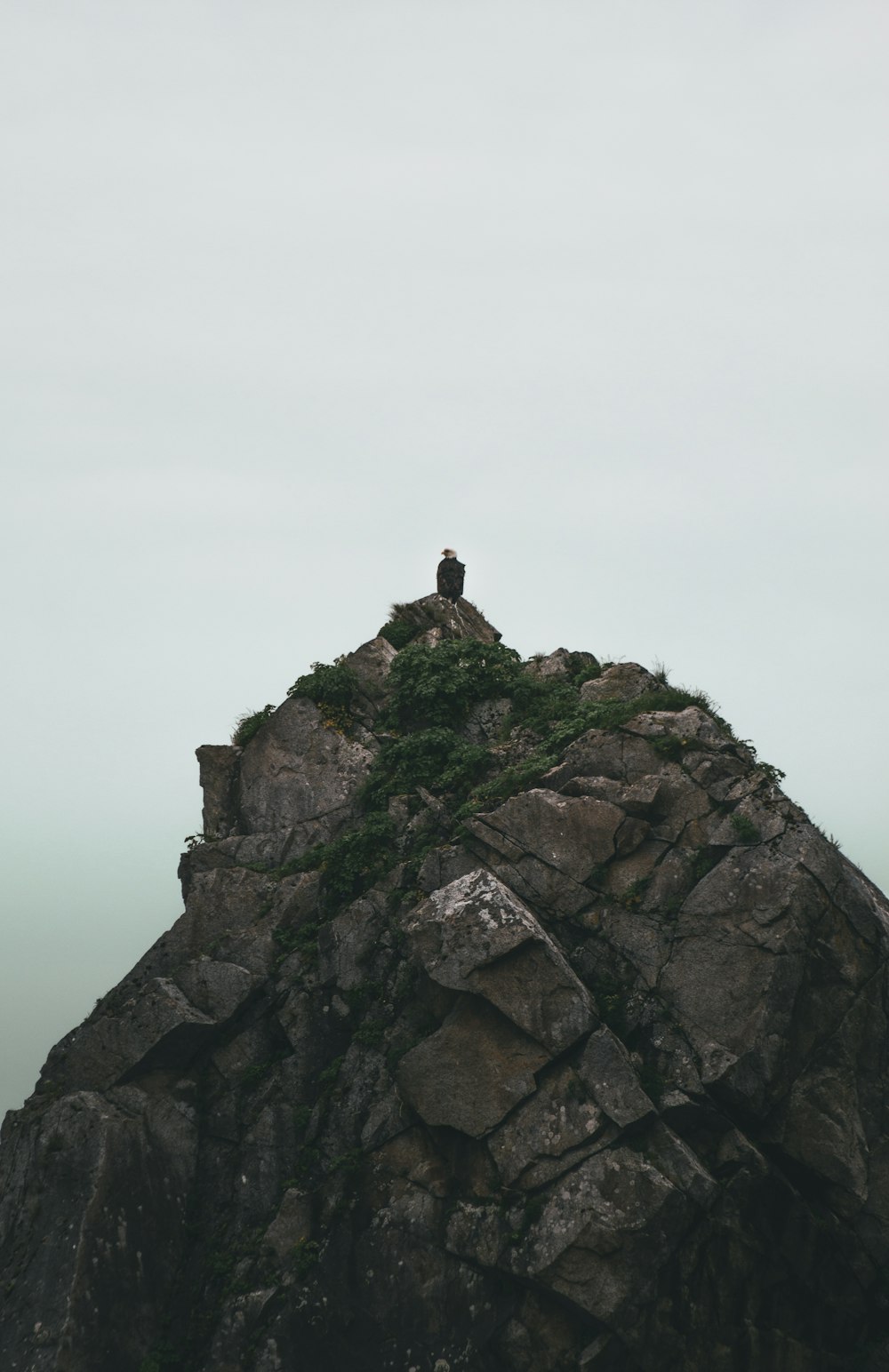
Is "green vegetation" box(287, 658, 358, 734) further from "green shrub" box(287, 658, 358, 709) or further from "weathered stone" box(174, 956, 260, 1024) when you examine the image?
"weathered stone" box(174, 956, 260, 1024)

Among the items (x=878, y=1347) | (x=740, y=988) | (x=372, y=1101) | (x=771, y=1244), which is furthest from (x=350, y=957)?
(x=878, y=1347)

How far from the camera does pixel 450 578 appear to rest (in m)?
34.5

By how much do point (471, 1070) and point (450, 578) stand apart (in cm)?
1848

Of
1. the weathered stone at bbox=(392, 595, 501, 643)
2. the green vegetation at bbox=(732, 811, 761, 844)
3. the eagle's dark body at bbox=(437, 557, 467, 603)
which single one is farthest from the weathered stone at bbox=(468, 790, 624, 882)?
the eagle's dark body at bbox=(437, 557, 467, 603)

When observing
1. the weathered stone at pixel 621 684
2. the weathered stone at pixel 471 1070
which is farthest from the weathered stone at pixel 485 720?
the weathered stone at pixel 471 1070

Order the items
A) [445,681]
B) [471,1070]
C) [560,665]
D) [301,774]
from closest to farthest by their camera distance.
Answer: [471,1070]
[301,774]
[445,681]
[560,665]

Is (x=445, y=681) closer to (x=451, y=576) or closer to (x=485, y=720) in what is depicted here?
(x=485, y=720)

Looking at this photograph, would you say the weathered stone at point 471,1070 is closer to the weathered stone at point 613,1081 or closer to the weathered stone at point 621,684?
the weathered stone at point 613,1081

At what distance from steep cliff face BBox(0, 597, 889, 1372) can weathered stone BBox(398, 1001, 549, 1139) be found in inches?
2.2

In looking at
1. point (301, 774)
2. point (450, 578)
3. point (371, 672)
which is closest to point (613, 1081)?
point (301, 774)

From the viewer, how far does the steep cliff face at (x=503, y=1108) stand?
1806cm

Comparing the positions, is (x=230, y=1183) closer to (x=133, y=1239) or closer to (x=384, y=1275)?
(x=133, y=1239)

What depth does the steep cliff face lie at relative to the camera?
1806cm

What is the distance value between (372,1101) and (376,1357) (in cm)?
431
